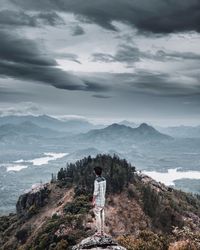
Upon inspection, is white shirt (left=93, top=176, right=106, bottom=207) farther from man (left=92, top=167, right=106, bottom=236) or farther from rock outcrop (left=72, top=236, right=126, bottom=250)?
rock outcrop (left=72, top=236, right=126, bottom=250)

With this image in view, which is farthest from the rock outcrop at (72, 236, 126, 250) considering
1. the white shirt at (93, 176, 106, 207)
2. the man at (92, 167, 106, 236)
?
the white shirt at (93, 176, 106, 207)

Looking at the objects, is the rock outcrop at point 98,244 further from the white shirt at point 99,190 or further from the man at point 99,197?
the white shirt at point 99,190

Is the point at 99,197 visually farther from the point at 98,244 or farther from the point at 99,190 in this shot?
the point at 98,244

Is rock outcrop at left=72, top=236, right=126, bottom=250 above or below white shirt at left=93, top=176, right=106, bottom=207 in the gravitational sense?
below

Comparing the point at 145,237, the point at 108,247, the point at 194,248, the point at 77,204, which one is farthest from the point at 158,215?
the point at 108,247

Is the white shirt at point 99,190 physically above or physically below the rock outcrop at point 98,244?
above

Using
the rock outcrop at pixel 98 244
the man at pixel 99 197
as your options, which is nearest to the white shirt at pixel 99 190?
the man at pixel 99 197

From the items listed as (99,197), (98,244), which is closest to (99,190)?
(99,197)

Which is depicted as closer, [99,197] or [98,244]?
[98,244]

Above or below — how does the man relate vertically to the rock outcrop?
above

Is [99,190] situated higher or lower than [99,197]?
higher

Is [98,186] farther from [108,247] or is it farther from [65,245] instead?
[65,245]
